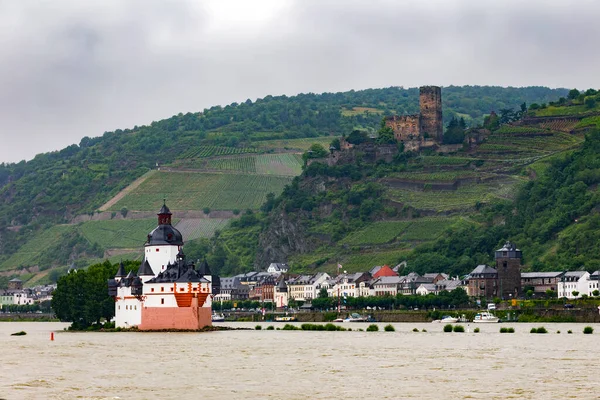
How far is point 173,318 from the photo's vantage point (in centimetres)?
10762

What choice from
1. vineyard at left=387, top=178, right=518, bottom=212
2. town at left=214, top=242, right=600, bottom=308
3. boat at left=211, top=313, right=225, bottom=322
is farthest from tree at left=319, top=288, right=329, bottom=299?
vineyard at left=387, top=178, right=518, bottom=212

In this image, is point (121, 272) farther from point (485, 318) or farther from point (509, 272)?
point (509, 272)

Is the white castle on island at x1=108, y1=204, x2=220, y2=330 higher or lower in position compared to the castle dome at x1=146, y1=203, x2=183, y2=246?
lower

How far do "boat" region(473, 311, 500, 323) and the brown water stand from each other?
27.4m

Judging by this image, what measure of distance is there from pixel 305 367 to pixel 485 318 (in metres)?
61.4

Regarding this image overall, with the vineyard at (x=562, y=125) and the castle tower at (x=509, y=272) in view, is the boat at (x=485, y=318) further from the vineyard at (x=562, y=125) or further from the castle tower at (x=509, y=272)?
the vineyard at (x=562, y=125)

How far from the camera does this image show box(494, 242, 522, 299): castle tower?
14838 centimetres

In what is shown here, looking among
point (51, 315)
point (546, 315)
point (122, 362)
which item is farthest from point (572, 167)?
point (122, 362)

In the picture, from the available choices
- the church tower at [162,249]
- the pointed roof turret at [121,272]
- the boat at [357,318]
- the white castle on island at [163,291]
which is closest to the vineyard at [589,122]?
the boat at [357,318]

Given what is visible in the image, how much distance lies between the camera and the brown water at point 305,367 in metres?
57.6

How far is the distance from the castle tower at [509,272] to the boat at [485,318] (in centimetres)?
1700

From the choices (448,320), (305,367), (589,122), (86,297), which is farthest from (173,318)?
(589,122)

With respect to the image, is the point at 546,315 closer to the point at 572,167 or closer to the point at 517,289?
the point at 517,289

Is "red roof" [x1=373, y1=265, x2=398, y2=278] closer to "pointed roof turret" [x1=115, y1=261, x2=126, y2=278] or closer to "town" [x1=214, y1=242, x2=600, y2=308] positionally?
"town" [x1=214, y1=242, x2=600, y2=308]
